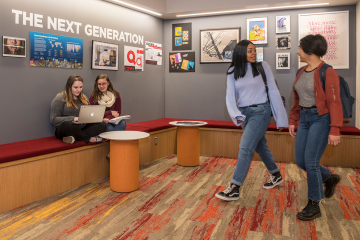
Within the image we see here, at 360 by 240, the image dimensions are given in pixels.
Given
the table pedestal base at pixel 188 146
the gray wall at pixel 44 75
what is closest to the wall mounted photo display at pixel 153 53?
the gray wall at pixel 44 75

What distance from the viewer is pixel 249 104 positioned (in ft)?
9.09

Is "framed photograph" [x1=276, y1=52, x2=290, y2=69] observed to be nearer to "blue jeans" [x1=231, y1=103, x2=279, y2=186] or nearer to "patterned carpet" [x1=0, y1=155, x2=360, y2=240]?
"patterned carpet" [x1=0, y1=155, x2=360, y2=240]

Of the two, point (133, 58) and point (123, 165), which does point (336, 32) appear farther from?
point (123, 165)

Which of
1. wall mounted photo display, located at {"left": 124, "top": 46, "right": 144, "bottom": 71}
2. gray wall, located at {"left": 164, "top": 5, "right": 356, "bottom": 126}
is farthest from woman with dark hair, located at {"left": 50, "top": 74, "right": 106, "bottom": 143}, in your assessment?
gray wall, located at {"left": 164, "top": 5, "right": 356, "bottom": 126}

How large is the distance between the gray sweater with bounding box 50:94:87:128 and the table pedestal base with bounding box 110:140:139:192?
0.73 meters

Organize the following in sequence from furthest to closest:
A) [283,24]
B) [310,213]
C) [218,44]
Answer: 1. [218,44]
2. [283,24]
3. [310,213]

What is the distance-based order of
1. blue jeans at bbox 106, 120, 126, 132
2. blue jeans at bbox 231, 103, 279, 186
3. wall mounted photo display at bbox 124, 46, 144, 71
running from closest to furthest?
blue jeans at bbox 231, 103, 279, 186
blue jeans at bbox 106, 120, 126, 132
wall mounted photo display at bbox 124, 46, 144, 71

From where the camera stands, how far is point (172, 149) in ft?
16.4

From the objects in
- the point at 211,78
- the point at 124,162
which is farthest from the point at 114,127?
the point at 211,78

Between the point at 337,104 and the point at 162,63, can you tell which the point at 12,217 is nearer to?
the point at 337,104

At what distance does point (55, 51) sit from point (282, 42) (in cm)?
351

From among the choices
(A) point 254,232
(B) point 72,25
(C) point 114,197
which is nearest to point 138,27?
(B) point 72,25

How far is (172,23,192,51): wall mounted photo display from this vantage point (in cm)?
552

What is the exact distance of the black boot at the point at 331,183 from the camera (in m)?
2.78
